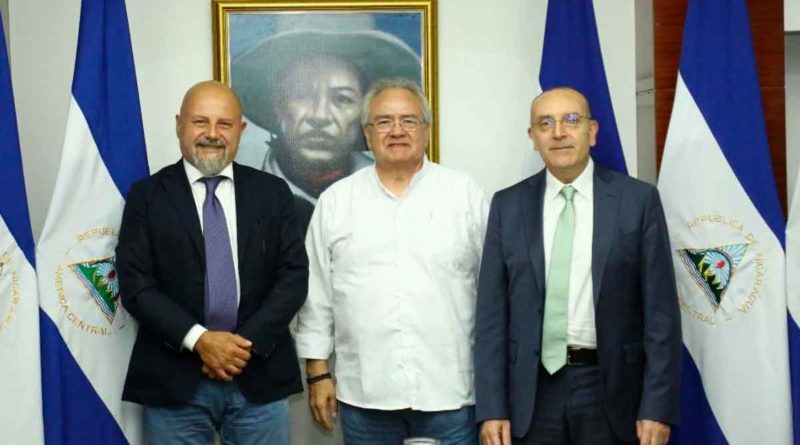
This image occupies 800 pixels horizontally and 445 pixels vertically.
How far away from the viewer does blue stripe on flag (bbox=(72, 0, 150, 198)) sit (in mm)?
2885

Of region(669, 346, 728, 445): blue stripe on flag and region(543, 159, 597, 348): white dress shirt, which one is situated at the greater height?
region(543, 159, 597, 348): white dress shirt

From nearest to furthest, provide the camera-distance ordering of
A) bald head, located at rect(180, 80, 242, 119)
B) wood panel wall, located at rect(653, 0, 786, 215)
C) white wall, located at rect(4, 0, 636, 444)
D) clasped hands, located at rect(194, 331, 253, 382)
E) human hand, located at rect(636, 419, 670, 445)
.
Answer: human hand, located at rect(636, 419, 670, 445), clasped hands, located at rect(194, 331, 253, 382), bald head, located at rect(180, 80, 242, 119), wood panel wall, located at rect(653, 0, 786, 215), white wall, located at rect(4, 0, 636, 444)

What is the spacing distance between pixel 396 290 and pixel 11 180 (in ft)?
3.79

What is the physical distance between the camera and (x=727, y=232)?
9.34 ft

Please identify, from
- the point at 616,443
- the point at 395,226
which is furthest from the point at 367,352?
the point at 616,443

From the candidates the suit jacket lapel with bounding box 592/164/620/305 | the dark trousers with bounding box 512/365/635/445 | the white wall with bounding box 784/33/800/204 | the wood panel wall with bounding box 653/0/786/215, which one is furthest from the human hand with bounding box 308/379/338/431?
the white wall with bounding box 784/33/800/204

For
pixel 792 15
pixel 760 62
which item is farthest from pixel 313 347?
pixel 792 15

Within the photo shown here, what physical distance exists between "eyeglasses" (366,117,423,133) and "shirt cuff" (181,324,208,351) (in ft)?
2.62

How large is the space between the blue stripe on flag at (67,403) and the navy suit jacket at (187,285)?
0.19 meters

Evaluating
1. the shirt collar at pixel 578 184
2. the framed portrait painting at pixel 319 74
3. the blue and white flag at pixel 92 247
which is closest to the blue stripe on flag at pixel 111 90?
the blue and white flag at pixel 92 247

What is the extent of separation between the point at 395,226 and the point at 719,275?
1.01 meters

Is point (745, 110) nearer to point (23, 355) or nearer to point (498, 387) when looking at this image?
point (498, 387)

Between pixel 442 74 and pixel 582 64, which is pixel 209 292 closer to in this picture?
pixel 442 74

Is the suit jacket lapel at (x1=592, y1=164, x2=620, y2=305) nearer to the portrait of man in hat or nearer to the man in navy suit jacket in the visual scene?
the man in navy suit jacket
